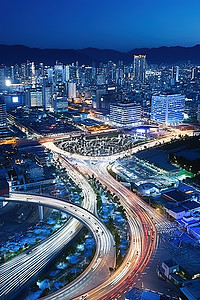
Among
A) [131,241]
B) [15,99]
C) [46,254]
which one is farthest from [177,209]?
[15,99]

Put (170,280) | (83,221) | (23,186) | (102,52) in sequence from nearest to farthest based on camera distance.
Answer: (170,280) → (83,221) → (23,186) → (102,52)

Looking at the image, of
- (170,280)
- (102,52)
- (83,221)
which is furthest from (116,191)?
(102,52)

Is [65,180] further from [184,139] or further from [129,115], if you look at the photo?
[129,115]

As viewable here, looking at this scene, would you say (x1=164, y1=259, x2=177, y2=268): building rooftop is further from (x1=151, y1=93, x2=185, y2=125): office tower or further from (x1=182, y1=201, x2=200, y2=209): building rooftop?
(x1=151, y1=93, x2=185, y2=125): office tower

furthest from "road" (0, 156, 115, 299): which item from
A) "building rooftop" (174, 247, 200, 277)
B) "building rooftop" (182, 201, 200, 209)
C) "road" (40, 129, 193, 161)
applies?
"road" (40, 129, 193, 161)

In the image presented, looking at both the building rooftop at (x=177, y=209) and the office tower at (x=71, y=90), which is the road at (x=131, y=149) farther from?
the office tower at (x=71, y=90)

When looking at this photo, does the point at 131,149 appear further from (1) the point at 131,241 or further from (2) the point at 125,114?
(1) the point at 131,241

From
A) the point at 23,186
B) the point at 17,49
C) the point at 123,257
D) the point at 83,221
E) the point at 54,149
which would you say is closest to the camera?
the point at 123,257
